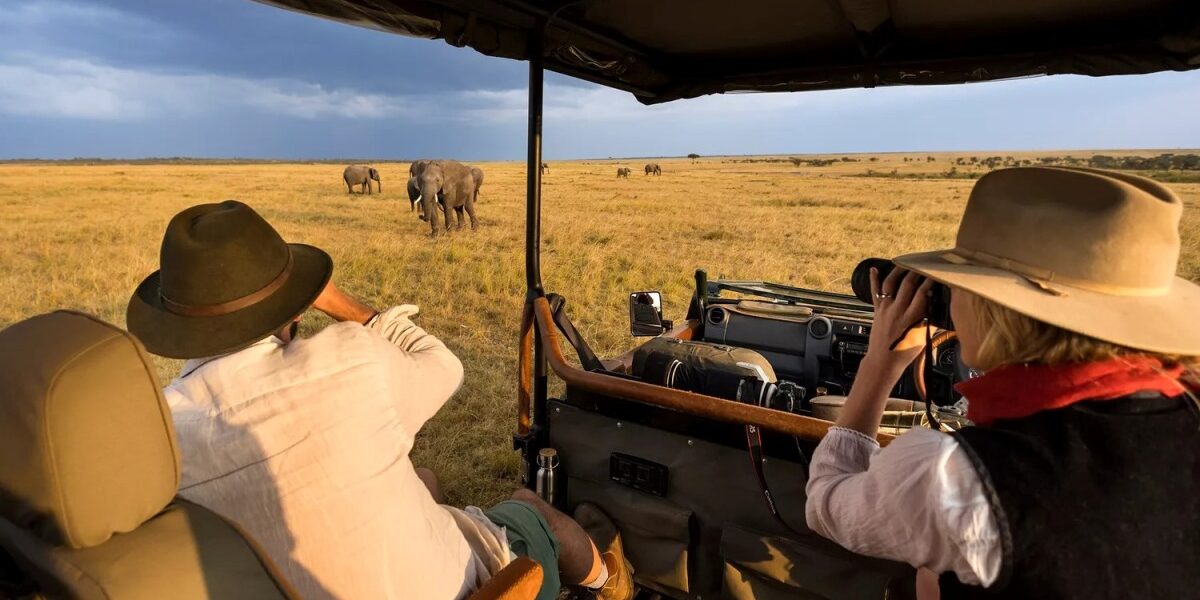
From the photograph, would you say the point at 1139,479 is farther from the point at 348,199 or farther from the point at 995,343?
the point at 348,199

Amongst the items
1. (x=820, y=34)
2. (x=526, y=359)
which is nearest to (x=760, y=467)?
(x=526, y=359)

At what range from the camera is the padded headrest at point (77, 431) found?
0.80 metres

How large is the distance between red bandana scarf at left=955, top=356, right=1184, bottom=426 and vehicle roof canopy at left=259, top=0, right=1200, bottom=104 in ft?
5.93

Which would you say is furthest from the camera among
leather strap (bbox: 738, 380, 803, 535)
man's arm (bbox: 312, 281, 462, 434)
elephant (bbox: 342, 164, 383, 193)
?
elephant (bbox: 342, 164, 383, 193)

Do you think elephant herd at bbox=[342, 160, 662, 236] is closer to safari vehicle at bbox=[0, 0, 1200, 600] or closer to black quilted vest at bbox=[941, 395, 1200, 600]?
safari vehicle at bbox=[0, 0, 1200, 600]

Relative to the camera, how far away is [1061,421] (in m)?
0.98

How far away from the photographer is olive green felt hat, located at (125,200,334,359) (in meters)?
1.39

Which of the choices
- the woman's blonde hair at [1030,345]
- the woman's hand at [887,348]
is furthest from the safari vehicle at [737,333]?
the woman's blonde hair at [1030,345]

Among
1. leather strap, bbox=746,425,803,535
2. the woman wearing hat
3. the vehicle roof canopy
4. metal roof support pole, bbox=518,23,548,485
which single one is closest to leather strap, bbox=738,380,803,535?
leather strap, bbox=746,425,803,535

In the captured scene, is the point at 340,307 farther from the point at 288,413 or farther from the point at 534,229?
the point at 534,229

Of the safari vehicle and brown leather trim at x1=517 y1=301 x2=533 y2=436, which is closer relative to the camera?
the safari vehicle

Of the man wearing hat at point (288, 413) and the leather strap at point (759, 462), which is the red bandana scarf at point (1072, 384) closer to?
the leather strap at point (759, 462)

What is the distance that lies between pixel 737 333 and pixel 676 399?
3.15 ft

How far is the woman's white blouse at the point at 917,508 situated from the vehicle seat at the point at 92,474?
99cm
